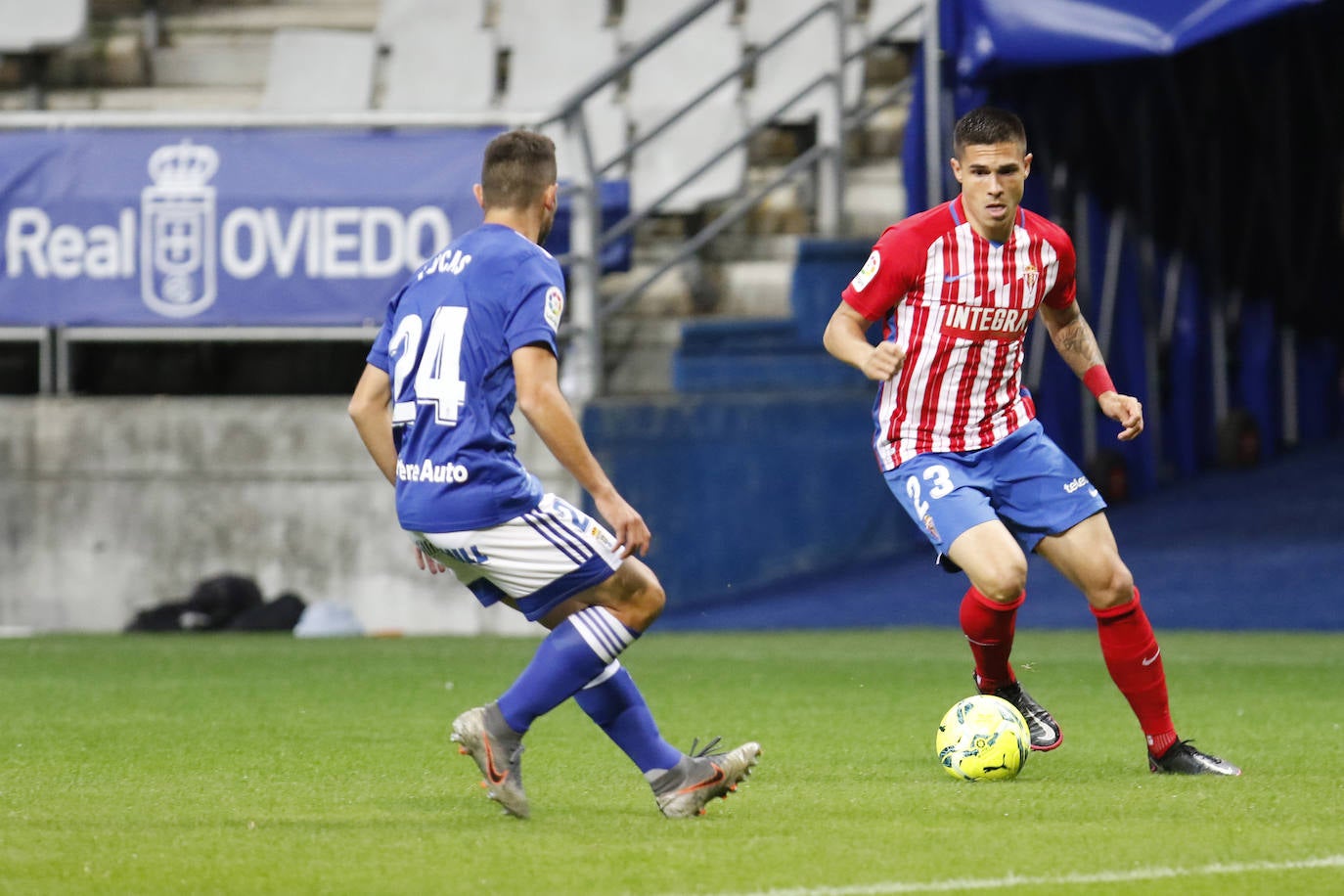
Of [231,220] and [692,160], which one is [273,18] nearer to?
[692,160]

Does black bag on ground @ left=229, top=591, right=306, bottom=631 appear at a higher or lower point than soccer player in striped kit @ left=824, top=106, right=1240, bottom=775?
lower

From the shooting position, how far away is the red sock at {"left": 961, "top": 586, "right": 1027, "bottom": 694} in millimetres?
6457

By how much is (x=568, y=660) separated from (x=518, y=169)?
3.97 ft

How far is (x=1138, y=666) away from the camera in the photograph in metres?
6.26

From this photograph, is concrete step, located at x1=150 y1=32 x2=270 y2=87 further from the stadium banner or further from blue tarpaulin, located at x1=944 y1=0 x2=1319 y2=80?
blue tarpaulin, located at x1=944 y1=0 x2=1319 y2=80

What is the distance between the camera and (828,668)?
9812 mm

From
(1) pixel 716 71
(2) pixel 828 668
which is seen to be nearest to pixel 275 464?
(2) pixel 828 668

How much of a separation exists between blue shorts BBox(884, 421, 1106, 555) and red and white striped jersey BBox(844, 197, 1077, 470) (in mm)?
50

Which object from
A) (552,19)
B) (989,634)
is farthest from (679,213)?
(989,634)

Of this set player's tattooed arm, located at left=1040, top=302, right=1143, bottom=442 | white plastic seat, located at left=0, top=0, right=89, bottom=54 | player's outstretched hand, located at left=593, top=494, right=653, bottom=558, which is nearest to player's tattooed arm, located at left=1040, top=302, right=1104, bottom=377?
player's tattooed arm, located at left=1040, top=302, right=1143, bottom=442

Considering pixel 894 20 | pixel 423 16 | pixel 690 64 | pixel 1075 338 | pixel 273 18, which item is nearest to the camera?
pixel 1075 338

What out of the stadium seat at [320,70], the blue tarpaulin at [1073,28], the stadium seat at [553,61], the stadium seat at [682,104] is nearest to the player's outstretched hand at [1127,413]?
the blue tarpaulin at [1073,28]

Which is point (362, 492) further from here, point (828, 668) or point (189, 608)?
point (828, 668)

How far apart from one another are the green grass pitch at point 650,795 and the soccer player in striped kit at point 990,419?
418mm
